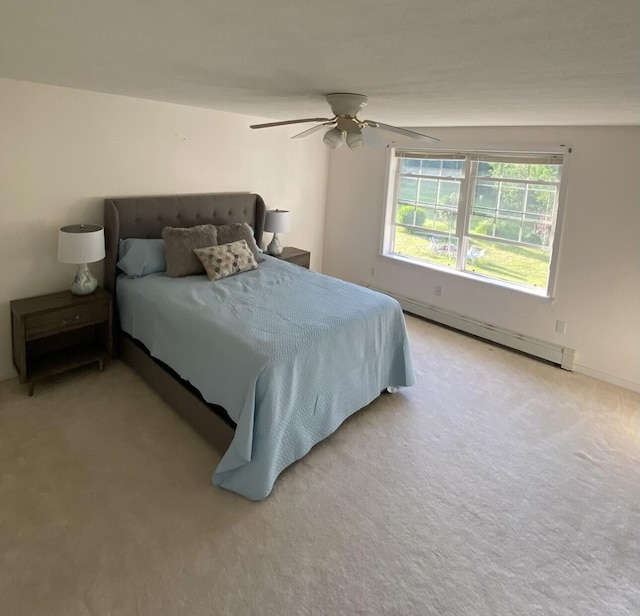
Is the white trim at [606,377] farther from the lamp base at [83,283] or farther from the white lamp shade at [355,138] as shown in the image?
the lamp base at [83,283]

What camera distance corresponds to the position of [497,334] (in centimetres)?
445

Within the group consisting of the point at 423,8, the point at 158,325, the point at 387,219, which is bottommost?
the point at 158,325

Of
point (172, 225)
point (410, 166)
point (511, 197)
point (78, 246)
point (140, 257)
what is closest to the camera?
point (78, 246)

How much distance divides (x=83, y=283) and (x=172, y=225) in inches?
36.4

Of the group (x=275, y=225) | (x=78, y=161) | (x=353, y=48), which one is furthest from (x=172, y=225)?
(x=353, y=48)

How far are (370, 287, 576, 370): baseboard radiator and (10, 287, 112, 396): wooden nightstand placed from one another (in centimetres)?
310

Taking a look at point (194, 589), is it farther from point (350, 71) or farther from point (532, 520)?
point (350, 71)

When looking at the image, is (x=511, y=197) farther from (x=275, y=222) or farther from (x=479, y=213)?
(x=275, y=222)

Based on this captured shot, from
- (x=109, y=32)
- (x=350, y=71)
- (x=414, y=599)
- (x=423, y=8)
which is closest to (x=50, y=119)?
(x=109, y=32)

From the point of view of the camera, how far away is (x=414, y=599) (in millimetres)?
1895

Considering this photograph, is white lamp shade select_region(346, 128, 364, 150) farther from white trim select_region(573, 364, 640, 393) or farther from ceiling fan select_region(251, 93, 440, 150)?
white trim select_region(573, 364, 640, 393)

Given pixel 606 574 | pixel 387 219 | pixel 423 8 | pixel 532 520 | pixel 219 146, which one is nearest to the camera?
pixel 423 8

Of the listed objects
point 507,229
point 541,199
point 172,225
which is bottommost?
point 172,225

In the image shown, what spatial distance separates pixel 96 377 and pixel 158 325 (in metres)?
Answer: 0.78
